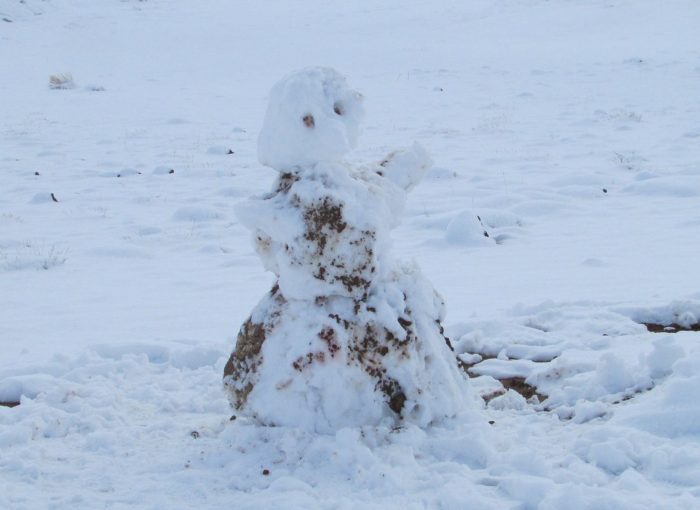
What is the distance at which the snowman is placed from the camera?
11.1 ft

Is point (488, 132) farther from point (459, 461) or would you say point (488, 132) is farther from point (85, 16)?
point (85, 16)

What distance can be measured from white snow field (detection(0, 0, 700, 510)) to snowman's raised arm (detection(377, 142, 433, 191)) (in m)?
1.11

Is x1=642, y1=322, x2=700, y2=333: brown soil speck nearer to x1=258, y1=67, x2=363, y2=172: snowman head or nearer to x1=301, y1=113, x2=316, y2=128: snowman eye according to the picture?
x1=258, y1=67, x2=363, y2=172: snowman head

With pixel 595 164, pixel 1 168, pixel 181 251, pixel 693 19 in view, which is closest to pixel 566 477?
pixel 181 251

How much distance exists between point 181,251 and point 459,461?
4943mm

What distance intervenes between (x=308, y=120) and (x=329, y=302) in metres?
0.79

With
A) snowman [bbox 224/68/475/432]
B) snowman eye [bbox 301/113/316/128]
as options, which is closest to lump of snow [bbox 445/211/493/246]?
snowman [bbox 224/68/475/432]

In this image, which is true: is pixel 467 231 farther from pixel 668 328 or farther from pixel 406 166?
pixel 406 166

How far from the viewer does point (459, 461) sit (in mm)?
3227

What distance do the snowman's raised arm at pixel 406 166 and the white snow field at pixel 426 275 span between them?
1.11 m

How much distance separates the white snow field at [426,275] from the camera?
→ 122 inches

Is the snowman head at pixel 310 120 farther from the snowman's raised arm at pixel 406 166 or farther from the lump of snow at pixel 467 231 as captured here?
the lump of snow at pixel 467 231

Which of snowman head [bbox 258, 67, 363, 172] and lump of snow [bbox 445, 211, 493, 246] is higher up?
snowman head [bbox 258, 67, 363, 172]

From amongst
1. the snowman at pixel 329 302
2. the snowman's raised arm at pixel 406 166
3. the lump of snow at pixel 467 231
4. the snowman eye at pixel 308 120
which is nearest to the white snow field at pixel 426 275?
the lump of snow at pixel 467 231
